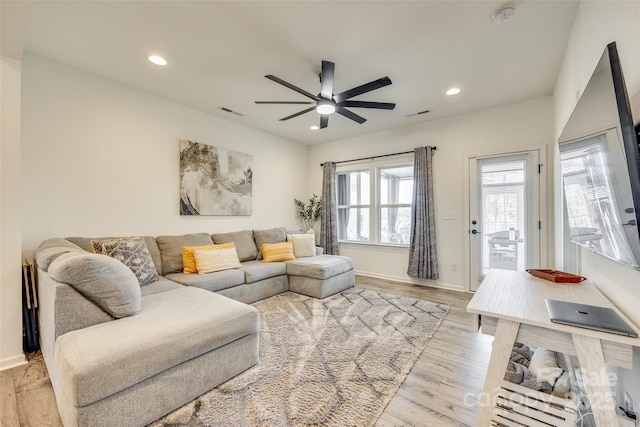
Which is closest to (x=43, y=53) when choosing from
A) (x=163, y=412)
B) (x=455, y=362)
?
(x=163, y=412)

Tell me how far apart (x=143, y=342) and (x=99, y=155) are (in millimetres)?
2466

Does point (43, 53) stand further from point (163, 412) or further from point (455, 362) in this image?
point (455, 362)

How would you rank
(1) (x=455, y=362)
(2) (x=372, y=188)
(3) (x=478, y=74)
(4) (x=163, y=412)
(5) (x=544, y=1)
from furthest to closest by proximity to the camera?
(2) (x=372, y=188) → (3) (x=478, y=74) → (1) (x=455, y=362) → (5) (x=544, y=1) → (4) (x=163, y=412)

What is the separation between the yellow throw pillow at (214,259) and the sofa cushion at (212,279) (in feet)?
0.31

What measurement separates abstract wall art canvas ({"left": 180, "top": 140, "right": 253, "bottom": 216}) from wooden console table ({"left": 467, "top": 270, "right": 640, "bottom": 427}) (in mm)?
3478

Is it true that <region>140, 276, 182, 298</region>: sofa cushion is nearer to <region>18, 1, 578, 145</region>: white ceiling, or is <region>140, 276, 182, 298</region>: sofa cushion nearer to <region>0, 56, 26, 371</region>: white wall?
<region>0, 56, 26, 371</region>: white wall

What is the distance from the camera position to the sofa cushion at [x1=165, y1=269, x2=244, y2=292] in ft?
8.92

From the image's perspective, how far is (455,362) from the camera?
199cm

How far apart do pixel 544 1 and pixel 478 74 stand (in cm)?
96

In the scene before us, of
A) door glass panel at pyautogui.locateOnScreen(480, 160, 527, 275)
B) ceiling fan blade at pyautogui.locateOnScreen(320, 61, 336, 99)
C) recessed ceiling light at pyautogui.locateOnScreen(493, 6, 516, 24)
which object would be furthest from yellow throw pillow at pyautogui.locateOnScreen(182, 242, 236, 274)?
door glass panel at pyautogui.locateOnScreen(480, 160, 527, 275)

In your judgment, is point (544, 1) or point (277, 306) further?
point (277, 306)

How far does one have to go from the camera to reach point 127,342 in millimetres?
1349

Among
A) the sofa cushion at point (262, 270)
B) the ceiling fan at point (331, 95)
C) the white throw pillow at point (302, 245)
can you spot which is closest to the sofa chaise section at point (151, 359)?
the sofa cushion at point (262, 270)

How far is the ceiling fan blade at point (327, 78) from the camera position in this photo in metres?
2.18
